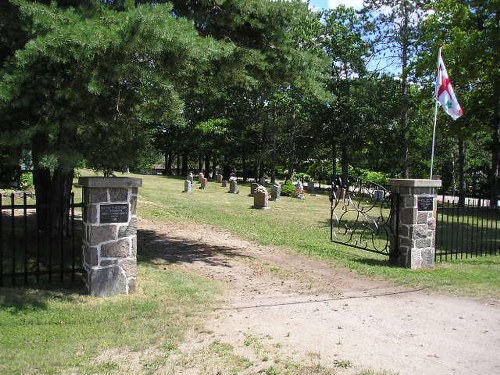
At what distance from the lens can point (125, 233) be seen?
6.45 metres

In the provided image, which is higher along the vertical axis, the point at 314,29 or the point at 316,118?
the point at 314,29

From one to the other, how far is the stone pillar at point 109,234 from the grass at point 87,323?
232 millimetres

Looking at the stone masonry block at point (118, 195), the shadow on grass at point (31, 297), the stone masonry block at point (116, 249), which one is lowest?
the shadow on grass at point (31, 297)

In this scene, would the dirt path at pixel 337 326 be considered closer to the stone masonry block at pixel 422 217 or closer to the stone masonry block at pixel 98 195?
the stone masonry block at pixel 422 217

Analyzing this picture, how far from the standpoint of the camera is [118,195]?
642 cm

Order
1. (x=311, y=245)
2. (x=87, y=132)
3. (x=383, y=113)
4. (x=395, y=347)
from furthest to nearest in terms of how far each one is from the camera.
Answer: (x=383, y=113) → (x=311, y=245) → (x=87, y=132) → (x=395, y=347)

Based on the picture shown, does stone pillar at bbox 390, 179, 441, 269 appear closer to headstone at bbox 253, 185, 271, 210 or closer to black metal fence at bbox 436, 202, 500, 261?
Result: black metal fence at bbox 436, 202, 500, 261

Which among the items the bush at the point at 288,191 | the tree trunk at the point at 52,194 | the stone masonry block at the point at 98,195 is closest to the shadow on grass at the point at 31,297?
the stone masonry block at the point at 98,195

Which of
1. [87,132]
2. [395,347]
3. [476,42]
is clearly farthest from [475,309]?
[476,42]

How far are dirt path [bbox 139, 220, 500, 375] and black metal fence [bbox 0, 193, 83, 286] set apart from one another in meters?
2.12

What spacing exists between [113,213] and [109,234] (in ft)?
→ 0.90

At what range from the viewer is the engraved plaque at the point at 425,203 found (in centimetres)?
872

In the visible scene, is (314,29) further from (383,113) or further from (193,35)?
(193,35)

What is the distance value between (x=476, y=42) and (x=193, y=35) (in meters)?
12.4
